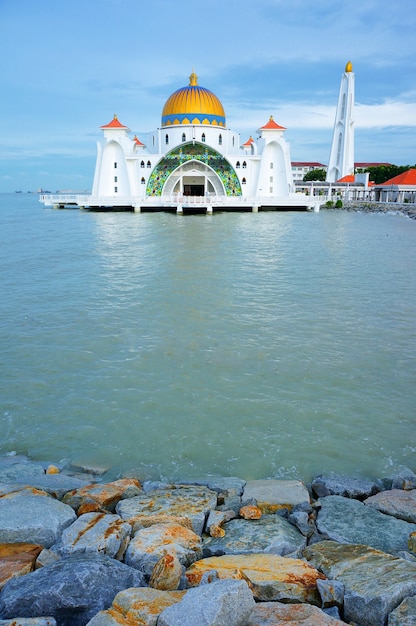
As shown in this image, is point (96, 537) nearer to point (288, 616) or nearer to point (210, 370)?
point (288, 616)

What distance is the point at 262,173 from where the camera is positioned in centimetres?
3619

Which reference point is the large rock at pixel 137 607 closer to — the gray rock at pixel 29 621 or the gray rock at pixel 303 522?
the gray rock at pixel 29 621

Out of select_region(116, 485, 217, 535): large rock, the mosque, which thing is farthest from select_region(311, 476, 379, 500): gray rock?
the mosque

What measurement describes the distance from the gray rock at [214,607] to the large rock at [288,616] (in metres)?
0.05

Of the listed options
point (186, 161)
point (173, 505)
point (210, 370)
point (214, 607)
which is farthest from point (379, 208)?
point (214, 607)

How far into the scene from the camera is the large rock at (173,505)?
10.2 feet

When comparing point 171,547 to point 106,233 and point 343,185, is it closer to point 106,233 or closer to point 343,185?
point 106,233

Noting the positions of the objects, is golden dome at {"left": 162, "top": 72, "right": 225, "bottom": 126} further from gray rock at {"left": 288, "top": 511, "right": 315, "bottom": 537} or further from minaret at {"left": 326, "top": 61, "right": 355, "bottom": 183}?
gray rock at {"left": 288, "top": 511, "right": 315, "bottom": 537}

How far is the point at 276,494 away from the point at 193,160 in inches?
1349

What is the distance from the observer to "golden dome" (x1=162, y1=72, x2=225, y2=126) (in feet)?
116

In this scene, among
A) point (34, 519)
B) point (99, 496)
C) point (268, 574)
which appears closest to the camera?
point (268, 574)

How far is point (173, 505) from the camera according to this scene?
327cm

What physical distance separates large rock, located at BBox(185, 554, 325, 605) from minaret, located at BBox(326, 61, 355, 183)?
50199mm

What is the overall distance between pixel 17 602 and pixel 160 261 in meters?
12.0
